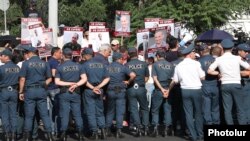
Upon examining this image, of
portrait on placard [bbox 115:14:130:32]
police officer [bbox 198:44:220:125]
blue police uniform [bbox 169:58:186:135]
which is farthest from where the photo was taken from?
portrait on placard [bbox 115:14:130:32]

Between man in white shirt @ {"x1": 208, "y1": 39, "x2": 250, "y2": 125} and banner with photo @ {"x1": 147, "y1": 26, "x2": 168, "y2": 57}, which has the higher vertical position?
banner with photo @ {"x1": 147, "y1": 26, "x2": 168, "y2": 57}

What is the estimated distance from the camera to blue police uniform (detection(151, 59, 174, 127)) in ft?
43.1

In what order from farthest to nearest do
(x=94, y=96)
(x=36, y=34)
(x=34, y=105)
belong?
(x=36, y=34) → (x=94, y=96) → (x=34, y=105)

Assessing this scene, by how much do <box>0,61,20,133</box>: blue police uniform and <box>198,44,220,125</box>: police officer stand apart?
4.17m

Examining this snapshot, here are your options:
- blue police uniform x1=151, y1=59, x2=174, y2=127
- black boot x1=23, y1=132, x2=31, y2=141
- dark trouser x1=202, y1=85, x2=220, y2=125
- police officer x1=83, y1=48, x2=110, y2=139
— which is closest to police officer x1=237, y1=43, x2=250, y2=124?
dark trouser x1=202, y1=85, x2=220, y2=125

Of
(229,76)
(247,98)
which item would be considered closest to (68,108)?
(229,76)

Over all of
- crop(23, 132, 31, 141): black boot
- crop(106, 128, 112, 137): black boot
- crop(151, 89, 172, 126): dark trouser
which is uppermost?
crop(151, 89, 172, 126): dark trouser

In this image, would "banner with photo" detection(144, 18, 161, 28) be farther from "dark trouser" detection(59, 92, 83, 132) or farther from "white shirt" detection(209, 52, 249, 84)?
"dark trouser" detection(59, 92, 83, 132)

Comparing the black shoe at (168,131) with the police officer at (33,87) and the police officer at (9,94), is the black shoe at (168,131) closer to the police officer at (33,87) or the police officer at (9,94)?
the police officer at (33,87)

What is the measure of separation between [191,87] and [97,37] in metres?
3.43

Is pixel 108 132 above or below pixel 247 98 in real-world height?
below

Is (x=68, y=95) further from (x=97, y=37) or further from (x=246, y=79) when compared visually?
(x=246, y=79)

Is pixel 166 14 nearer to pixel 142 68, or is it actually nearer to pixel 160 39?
pixel 160 39

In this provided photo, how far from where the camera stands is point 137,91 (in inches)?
521
